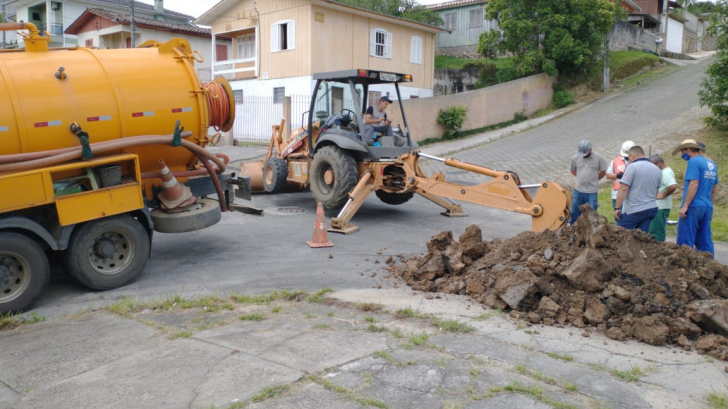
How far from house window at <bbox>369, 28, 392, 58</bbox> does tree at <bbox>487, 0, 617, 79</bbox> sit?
14.3 ft

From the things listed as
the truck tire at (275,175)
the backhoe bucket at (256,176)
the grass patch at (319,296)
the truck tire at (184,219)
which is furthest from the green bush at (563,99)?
the grass patch at (319,296)

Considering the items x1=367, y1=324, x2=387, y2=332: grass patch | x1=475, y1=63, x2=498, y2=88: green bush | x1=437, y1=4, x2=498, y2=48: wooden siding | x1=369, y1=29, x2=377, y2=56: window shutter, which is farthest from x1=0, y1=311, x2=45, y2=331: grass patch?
x1=437, y1=4, x2=498, y2=48: wooden siding

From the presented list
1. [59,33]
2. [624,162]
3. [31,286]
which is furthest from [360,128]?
[59,33]

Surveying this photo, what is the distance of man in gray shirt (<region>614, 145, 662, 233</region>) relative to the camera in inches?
292

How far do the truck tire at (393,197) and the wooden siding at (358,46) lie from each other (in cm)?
1271

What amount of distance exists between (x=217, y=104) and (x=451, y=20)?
26952 mm

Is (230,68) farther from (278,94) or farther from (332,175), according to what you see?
(332,175)

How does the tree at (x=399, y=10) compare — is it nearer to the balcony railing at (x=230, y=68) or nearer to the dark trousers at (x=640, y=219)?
the balcony railing at (x=230, y=68)

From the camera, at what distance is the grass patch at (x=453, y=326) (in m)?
5.37

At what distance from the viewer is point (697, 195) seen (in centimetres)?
734

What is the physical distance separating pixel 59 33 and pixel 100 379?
A: 1671 inches

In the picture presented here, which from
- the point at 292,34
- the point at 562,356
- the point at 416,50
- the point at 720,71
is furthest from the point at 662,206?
the point at 416,50

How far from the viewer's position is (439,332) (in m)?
5.33

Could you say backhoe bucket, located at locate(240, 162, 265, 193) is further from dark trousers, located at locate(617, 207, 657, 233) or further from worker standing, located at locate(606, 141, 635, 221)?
dark trousers, located at locate(617, 207, 657, 233)
